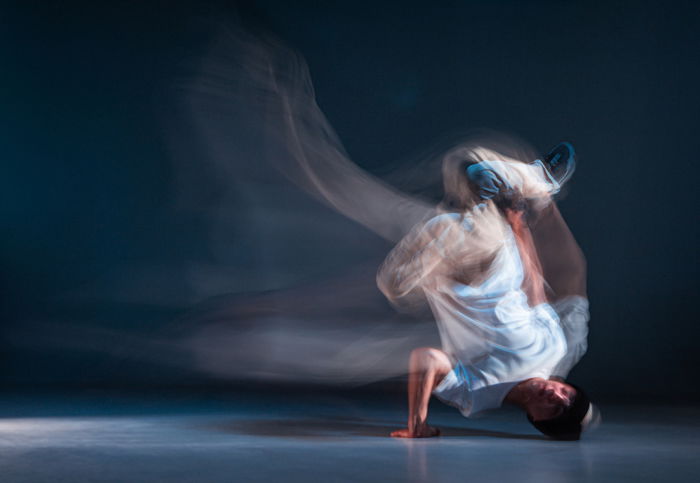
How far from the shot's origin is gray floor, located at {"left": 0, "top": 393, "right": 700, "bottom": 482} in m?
2.00

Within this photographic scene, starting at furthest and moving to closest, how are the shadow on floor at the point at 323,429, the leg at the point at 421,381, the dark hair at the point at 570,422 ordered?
1. the shadow on floor at the point at 323,429
2. the leg at the point at 421,381
3. the dark hair at the point at 570,422

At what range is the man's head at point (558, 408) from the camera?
2568mm

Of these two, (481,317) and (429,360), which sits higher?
(481,317)

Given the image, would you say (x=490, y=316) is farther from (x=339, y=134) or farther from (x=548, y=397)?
(x=339, y=134)

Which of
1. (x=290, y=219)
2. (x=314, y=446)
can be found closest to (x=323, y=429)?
(x=314, y=446)

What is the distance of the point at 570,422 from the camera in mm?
2584

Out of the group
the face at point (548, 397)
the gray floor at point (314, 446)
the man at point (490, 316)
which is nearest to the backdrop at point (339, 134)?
the gray floor at point (314, 446)

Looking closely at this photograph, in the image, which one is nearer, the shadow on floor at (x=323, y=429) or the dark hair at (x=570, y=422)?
the dark hair at (x=570, y=422)

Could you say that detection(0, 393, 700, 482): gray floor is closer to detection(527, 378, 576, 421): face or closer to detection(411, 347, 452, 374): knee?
Result: detection(527, 378, 576, 421): face

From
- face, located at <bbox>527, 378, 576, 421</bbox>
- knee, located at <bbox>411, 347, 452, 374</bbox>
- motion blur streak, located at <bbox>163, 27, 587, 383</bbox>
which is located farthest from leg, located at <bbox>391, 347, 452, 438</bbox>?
motion blur streak, located at <bbox>163, 27, 587, 383</bbox>

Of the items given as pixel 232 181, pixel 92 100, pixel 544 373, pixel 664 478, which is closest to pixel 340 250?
pixel 232 181

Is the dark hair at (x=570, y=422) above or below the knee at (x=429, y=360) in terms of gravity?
below

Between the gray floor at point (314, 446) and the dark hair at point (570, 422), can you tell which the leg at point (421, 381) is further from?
the dark hair at point (570, 422)

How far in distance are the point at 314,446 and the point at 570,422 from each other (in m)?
0.86
